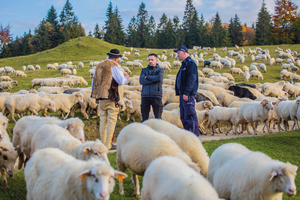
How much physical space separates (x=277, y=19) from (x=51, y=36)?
59.6 m

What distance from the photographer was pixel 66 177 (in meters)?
3.63

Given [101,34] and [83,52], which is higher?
[101,34]

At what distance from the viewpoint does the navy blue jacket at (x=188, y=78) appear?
7.20 meters

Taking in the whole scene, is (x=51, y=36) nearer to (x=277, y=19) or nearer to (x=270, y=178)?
(x=277, y=19)

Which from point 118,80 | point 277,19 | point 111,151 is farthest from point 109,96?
point 277,19

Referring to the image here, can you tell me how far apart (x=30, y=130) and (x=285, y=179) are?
524cm

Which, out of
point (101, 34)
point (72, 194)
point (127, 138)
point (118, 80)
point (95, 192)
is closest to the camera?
point (95, 192)

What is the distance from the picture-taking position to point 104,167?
10.6 ft

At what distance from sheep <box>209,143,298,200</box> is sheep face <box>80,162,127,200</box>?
2115mm

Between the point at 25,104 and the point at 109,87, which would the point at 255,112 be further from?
the point at 25,104

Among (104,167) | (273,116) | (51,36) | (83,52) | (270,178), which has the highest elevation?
(51,36)

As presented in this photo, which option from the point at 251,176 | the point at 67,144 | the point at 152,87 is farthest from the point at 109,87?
the point at 251,176

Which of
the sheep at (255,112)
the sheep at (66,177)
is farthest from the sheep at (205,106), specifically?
the sheep at (66,177)

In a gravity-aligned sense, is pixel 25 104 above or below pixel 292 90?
above
